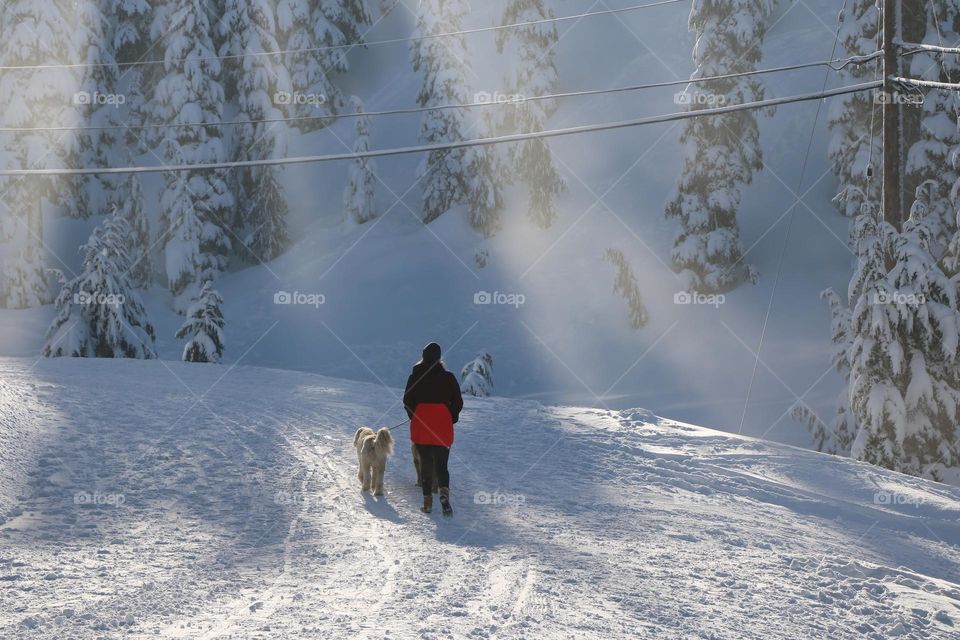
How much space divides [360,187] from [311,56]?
9143mm

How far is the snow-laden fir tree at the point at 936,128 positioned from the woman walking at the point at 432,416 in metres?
19.5

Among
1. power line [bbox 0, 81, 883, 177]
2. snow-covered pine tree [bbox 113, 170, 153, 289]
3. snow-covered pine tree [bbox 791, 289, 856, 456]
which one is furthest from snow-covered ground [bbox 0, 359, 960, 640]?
snow-covered pine tree [bbox 113, 170, 153, 289]

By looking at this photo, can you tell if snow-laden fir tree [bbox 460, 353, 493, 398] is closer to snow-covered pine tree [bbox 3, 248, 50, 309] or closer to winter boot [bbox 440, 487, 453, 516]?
winter boot [bbox 440, 487, 453, 516]

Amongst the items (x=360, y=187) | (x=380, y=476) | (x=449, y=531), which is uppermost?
(x=360, y=187)

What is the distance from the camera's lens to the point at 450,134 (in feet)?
130

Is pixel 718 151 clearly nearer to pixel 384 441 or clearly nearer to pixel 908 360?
pixel 908 360

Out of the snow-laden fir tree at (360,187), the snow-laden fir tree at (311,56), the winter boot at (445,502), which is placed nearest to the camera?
the winter boot at (445,502)

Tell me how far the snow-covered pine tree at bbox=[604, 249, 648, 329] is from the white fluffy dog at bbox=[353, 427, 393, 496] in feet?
71.8

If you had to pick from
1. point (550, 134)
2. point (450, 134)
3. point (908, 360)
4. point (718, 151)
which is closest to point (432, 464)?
point (550, 134)

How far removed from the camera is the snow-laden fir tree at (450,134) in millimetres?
38000

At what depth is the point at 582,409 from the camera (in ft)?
53.2

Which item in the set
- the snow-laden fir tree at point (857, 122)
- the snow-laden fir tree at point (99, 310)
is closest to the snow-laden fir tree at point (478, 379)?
the snow-laden fir tree at point (99, 310)

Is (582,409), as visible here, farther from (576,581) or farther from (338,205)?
(338,205)

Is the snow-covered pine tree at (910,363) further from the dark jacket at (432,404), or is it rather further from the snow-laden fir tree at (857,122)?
the snow-laden fir tree at (857,122)
